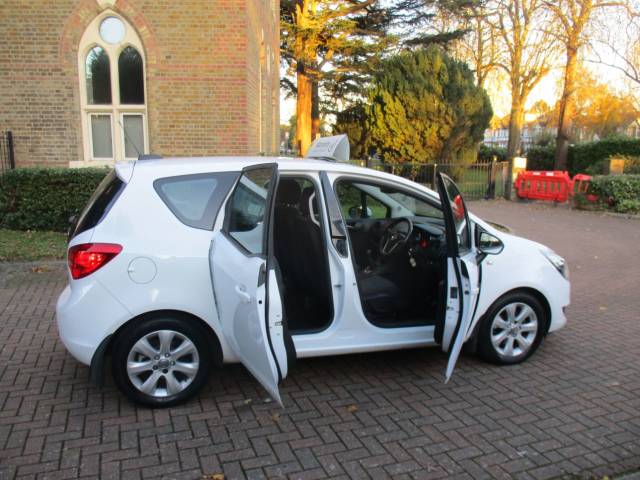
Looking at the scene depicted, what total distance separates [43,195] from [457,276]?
8171 mm

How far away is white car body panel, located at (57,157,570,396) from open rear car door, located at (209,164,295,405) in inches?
2.8

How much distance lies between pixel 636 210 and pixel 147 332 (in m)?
14.3

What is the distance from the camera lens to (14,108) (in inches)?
404

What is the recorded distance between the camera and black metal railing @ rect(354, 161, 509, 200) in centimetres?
1853

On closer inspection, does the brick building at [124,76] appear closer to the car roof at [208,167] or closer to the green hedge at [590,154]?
the car roof at [208,167]

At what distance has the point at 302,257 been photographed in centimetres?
402

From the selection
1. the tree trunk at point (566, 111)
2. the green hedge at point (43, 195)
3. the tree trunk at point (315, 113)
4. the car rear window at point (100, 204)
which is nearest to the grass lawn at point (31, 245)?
the green hedge at point (43, 195)

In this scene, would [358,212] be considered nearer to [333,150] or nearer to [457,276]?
[333,150]

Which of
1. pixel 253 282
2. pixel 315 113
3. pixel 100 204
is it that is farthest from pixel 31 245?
pixel 315 113

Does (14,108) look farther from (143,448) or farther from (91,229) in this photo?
(143,448)

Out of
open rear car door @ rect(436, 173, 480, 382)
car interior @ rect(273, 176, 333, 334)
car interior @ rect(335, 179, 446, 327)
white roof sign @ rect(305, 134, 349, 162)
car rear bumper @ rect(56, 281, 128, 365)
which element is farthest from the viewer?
white roof sign @ rect(305, 134, 349, 162)

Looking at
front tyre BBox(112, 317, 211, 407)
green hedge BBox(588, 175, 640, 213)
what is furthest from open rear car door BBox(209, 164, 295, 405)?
green hedge BBox(588, 175, 640, 213)

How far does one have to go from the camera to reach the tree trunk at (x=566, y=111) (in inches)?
824

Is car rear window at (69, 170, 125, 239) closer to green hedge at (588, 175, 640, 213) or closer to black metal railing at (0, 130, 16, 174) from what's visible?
black metal railing at (0, 130, 16, 174)
